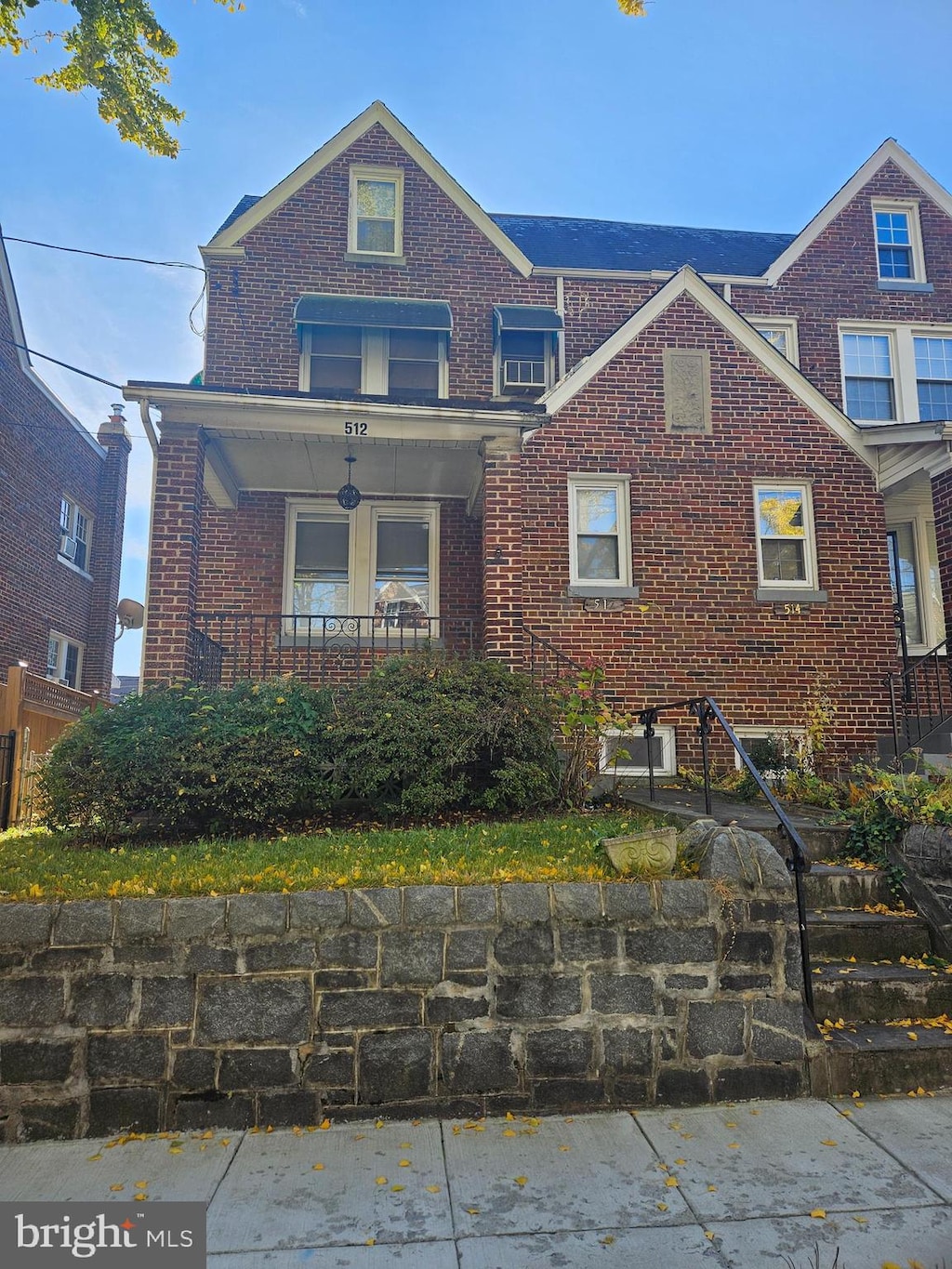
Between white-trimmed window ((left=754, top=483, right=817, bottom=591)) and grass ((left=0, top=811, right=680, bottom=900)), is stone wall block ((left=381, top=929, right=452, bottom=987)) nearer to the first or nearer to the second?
grass ((left=0, top=811, right=680, bottom=900))

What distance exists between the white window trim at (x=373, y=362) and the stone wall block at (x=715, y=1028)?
10.6 m

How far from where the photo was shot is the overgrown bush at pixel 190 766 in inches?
260

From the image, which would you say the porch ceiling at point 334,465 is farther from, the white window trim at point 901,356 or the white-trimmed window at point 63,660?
the white-trimmed window at point 63,660

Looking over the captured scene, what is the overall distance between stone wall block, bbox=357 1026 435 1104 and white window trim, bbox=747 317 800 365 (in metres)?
13.4

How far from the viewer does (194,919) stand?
4141 mm

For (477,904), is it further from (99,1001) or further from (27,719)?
(27,719)

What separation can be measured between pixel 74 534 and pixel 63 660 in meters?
3.10

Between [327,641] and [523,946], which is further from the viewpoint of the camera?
[327,641]

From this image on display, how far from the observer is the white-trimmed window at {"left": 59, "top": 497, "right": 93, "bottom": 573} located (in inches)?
738

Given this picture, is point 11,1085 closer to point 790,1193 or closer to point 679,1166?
point 679,1166

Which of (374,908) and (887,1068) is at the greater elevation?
(374,908)

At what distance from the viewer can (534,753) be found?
7.48 m

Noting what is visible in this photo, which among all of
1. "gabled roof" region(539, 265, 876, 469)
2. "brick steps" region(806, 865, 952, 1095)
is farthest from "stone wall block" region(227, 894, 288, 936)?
"gabled roof" region(539, 265, 876, 469)

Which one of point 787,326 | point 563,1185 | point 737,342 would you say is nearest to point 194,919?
point 563,1185
